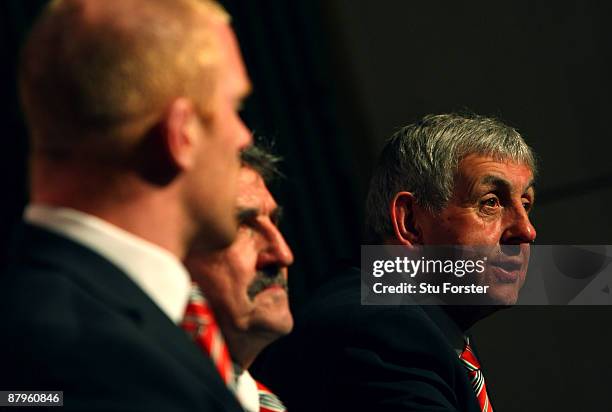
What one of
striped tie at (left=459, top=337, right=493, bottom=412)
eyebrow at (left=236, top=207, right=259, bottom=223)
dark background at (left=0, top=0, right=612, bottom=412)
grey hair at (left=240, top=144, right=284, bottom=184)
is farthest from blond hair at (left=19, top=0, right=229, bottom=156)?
dark background at (left=0, top=0, right=612, bottom=412)

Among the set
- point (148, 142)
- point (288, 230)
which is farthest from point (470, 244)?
point (288, 230)

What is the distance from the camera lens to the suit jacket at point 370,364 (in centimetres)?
167

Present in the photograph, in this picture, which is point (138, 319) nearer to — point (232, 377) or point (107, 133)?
point (107, 133)

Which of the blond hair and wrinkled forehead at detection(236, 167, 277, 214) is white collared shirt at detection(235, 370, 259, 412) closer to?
wrinkled forehead at detection(236, 167, 277, 214)

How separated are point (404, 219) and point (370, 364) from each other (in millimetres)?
471

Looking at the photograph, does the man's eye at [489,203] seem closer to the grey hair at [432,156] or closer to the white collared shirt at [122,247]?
the grey hair at [432,156]

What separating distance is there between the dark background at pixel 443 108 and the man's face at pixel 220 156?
227cm

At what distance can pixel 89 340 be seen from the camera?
2.88ft

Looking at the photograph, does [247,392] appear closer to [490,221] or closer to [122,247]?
[122,247]

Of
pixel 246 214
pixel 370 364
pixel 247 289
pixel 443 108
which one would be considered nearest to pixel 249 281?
pixel 247 289

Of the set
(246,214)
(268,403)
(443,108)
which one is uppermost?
(246,214)

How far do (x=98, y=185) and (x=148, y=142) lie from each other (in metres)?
0.06

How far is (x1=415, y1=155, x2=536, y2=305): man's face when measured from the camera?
2.03m

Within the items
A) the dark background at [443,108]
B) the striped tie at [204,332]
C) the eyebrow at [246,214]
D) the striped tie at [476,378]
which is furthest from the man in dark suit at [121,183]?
the dark background at [443,108]
